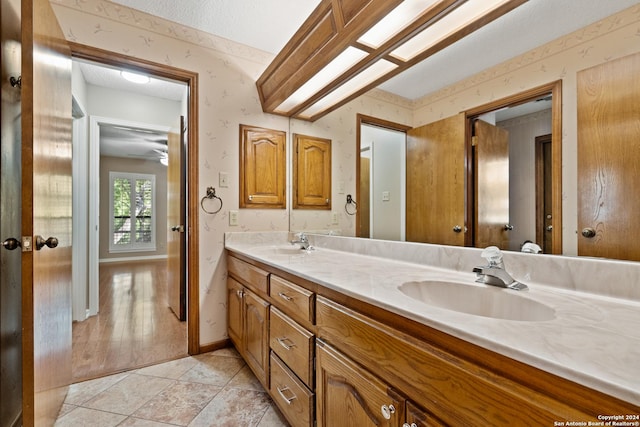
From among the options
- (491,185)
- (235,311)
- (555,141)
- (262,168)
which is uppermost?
(262,168)

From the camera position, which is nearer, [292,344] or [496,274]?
[496,274]

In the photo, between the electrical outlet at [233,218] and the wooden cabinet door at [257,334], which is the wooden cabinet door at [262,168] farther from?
the wooden cabinet door at [257,334]

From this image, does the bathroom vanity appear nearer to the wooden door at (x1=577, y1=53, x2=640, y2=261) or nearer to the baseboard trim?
the wooden door at (x1=577, y1=53, x2=640, y2=261)

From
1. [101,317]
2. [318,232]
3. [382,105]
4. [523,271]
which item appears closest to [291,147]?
[318,232]

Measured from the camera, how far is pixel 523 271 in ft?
3.18

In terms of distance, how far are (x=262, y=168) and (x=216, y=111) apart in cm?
54

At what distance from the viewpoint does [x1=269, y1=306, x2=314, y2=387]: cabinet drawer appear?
1062 millimetres

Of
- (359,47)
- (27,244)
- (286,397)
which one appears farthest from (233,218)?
(359,47)

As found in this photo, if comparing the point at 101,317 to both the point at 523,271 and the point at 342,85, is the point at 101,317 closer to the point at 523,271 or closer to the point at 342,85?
the point at 342,85

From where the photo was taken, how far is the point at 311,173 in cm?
218

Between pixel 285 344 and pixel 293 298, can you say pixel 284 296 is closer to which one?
pixel 293 298

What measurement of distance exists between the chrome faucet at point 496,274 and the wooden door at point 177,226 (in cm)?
224

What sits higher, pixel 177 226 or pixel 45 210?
pixel 45 210

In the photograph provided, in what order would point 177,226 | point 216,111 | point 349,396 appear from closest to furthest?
point 349,396
point 216,111
point 177,226
